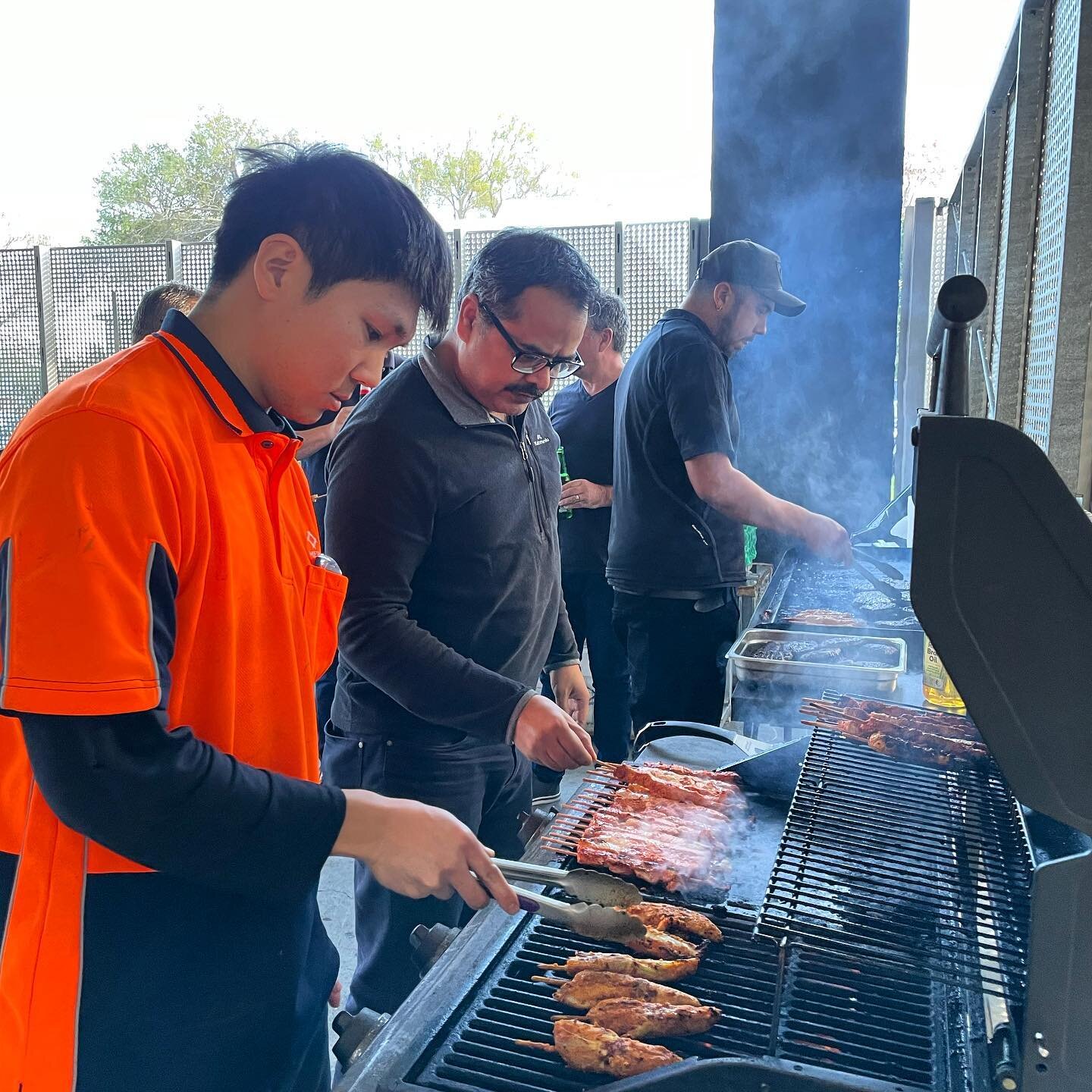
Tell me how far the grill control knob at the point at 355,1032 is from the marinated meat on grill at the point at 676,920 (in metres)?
0.40

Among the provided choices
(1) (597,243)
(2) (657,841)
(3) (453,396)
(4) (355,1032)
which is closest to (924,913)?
(2) (657,841)

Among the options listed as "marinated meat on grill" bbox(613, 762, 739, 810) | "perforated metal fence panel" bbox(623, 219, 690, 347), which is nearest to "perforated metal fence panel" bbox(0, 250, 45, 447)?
"perforated metal fence panel" bbox(623, 219, 690, 347)

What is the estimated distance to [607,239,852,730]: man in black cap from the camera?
3.67 meters

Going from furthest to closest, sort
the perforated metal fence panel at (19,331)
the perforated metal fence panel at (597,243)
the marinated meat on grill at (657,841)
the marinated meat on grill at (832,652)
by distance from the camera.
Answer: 1. the perforated metal fence panel at (19,331)
2. the perforated metal fence panel at (597,243)
3. the marinated meat on grill at (832,652)
4. the marinated meat on grill at (657,841)

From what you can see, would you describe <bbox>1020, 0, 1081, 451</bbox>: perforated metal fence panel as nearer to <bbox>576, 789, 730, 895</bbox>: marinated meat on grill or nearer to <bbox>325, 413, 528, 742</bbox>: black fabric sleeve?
<bbox>576, 789, 730, 895</bbox>: marinated meat on grill

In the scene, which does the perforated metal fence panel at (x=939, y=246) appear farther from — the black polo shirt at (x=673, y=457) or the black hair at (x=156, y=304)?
the black hair at (x=156, y=304)

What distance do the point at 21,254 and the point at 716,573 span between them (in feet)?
27.0

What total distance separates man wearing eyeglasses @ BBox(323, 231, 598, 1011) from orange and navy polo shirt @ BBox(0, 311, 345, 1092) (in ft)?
2.17

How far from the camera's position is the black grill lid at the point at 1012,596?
96cm

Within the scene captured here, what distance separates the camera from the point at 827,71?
5.57m

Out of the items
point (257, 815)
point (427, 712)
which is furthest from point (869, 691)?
point (257, 815)

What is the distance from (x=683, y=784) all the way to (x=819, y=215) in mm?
4697

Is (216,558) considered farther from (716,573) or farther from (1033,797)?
(716,573)

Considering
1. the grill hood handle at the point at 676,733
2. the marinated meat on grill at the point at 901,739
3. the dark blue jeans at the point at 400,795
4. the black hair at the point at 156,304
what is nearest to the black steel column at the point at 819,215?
the black hair at the point at 156,304
